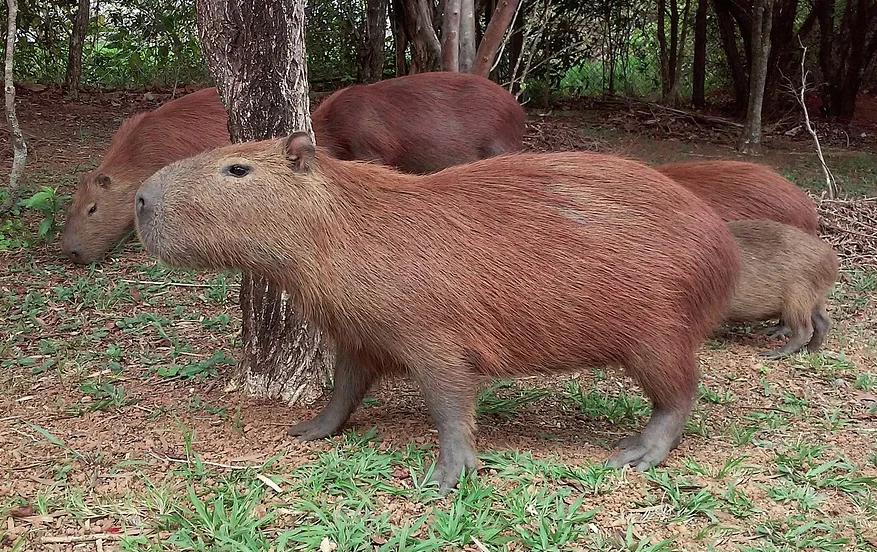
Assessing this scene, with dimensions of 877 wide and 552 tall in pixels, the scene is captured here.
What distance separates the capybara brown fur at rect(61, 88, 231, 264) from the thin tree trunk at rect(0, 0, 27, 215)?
0.36 meters

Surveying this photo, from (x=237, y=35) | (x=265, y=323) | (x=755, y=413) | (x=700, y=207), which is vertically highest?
(x=237, y=35)

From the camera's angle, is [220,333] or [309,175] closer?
[309,175]

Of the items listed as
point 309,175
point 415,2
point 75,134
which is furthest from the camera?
point 75,134

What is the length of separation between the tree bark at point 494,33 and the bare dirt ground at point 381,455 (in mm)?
2740

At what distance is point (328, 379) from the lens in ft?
10.5

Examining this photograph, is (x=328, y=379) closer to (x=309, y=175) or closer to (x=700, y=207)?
(x=309, y=175)

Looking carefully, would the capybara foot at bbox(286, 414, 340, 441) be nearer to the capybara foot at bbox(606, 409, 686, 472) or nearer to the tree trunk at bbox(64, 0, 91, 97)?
the capybara foot at bbox(606, 409, 686, 472)

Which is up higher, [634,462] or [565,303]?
[565,303]

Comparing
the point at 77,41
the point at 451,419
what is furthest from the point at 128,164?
the point at 451,419

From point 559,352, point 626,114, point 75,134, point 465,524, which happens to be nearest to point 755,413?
point 559,352

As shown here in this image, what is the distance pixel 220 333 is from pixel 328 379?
0.95 meters

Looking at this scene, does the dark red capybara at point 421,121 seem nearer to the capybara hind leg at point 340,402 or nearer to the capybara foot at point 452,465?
the capybara hind leg at point 340,402

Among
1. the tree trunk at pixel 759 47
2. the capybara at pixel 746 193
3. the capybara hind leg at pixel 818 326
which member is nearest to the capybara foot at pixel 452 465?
the capybara hind leg at pixel 818 326

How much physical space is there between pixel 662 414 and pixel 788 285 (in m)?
1.67
